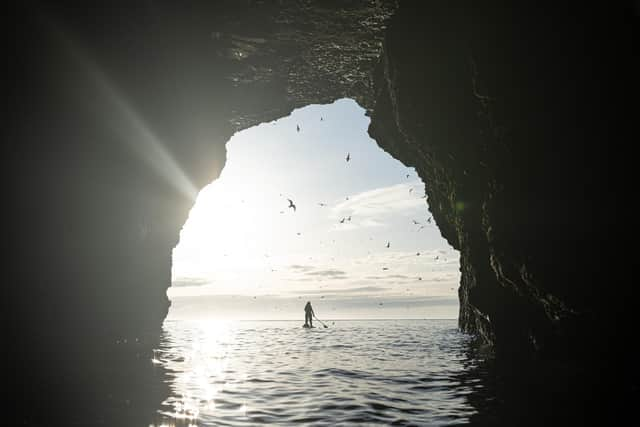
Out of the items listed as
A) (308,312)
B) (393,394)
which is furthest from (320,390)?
(308,312)

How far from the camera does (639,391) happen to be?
327 inches

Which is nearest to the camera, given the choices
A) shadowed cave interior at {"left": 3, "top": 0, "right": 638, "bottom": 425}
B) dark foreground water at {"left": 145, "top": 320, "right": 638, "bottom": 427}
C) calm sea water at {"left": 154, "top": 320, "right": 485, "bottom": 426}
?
dark foreground water at {"left": 145, "top": 320, "right": 638, "bottom": 427}

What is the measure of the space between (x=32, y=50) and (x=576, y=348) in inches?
617

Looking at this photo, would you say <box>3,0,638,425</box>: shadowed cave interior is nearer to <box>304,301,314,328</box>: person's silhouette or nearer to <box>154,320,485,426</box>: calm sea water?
<box>154,320,485,426</box>: calm sea water

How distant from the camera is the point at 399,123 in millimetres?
15000

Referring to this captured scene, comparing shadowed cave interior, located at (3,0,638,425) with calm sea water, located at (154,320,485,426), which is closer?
calm sea water, located at (154,320,485,426)

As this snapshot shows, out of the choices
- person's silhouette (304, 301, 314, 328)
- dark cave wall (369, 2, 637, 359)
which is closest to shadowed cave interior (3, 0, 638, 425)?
dark cave wall (369, 2, 637, 359)

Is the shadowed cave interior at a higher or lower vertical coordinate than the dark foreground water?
higher

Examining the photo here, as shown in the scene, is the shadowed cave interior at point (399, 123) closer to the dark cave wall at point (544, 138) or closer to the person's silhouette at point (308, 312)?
the dark cave wall at point (544, 138)

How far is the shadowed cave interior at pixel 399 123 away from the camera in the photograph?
963cm

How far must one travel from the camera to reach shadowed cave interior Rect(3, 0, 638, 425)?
963cm

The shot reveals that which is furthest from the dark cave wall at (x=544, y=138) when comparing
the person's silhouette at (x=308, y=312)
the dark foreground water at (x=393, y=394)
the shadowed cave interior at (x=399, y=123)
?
the person's silhouette at (x=308, y=312)

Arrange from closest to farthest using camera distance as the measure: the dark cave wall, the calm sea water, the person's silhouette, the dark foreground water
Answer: the dark foreground water, the calm sea water, the dark cave wall, the person's silhouette

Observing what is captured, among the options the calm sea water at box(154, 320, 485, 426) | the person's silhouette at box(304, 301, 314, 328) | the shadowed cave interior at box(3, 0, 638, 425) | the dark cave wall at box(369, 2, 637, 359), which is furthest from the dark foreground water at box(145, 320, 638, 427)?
the person's silhouette at box(304, 301, 314, 328)
